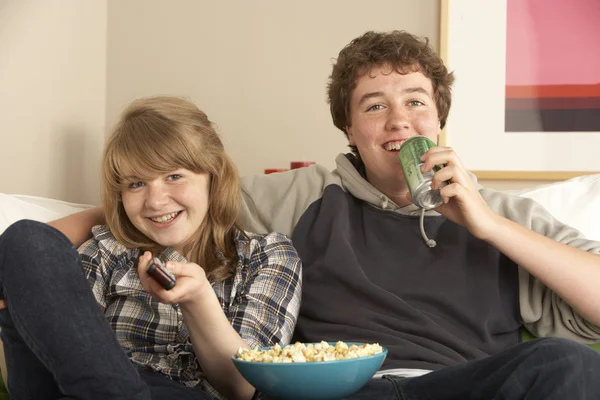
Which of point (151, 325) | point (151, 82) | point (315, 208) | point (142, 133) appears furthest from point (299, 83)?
point (151, 325)

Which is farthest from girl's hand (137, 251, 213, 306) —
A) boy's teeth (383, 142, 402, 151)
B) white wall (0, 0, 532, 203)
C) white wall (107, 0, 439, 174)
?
white wall (107, 0, 439, 174)

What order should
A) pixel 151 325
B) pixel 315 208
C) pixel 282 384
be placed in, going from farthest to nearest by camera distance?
pixel 315 208
pixel 151 325
pixel 282 384

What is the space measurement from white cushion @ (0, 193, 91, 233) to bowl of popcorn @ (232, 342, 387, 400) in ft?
2.19

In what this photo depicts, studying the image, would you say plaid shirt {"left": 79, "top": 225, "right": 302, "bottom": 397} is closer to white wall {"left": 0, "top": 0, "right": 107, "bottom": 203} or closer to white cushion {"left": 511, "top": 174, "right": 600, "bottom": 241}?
white wall {"left": 0, "top": 0, "right": 107, "bottom": 203}

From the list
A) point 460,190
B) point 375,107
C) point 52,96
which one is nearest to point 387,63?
point 375,107

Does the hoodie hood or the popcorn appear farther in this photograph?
the hoodie hood

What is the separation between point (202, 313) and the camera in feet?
4.17

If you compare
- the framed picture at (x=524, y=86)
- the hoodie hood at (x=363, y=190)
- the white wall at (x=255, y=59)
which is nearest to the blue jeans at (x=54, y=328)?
the hoodie hood at (x=363, y=190)

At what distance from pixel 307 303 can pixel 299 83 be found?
3.46 ft

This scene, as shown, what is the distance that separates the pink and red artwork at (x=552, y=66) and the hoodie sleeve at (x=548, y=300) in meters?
0.78

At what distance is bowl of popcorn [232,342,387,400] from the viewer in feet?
3.60

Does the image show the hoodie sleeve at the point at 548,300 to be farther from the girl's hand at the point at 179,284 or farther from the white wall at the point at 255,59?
the white wall at the point at 255,59

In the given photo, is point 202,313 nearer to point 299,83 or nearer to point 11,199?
point 11,199

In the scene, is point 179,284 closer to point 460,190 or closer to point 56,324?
point 56,324
